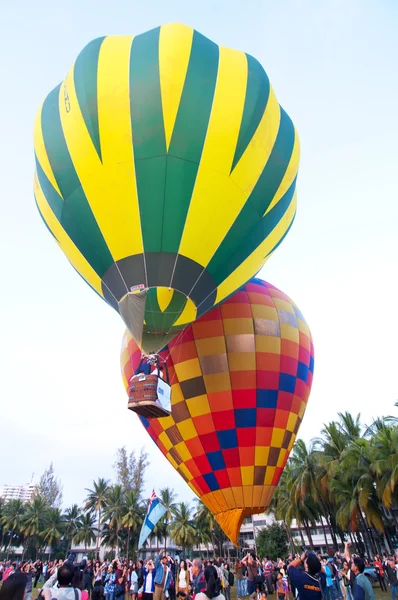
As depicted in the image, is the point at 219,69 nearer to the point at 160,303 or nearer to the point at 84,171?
the point at 84,171

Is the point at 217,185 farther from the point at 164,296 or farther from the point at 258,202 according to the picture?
the point at 164,296

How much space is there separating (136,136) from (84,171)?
45.2 inches

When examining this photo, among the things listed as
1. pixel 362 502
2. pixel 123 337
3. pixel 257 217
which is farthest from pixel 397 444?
pixel 257 217

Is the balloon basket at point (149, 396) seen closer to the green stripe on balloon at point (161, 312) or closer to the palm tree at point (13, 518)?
the green stripe on balloon at point (161, 312)

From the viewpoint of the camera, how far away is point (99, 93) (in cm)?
780

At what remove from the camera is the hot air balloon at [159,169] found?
24.8ft

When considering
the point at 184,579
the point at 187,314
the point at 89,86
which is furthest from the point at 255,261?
the point at 184,579

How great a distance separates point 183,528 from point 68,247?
161 ft

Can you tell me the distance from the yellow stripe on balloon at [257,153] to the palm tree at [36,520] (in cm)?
5420

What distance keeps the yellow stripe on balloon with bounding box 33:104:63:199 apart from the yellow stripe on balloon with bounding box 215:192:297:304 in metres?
3.72

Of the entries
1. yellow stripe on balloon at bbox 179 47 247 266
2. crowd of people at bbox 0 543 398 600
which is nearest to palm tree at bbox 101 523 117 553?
crowd of people at bbox 0 543 398 600

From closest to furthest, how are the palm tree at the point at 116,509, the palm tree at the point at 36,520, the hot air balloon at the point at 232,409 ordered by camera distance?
1. the hot air balloon at the point at 232,409
2. the palm tree at the point at 116,509
3. the palm tree at the point at 36,520

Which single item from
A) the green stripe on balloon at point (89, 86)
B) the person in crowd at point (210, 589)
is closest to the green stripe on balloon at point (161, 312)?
the green stripe on balloon at point (89, 86)

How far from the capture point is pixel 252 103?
8227 mm
